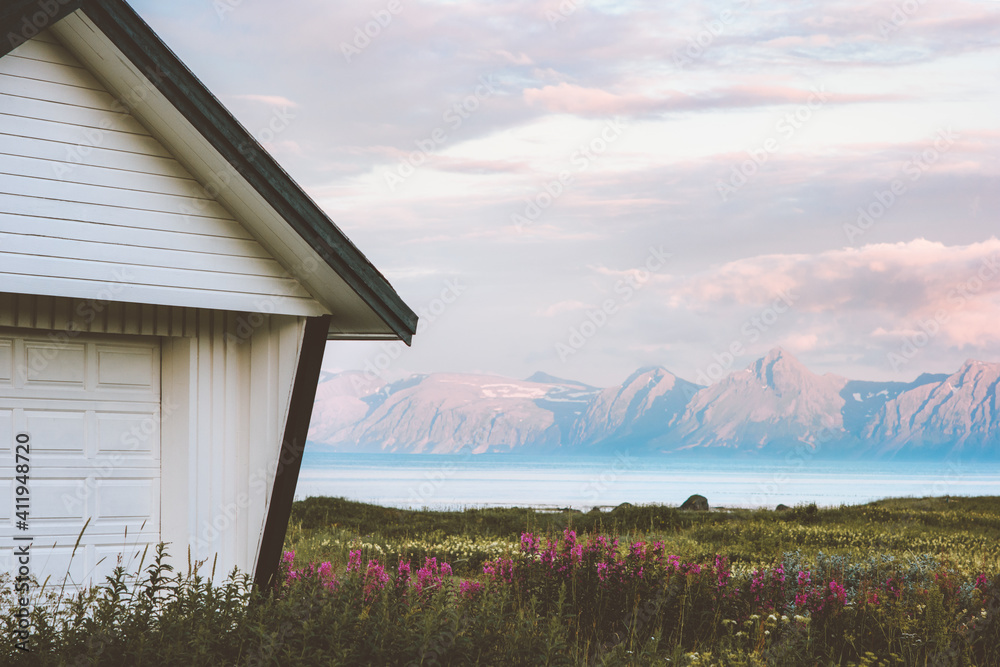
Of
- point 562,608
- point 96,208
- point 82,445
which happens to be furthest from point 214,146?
point 562,608

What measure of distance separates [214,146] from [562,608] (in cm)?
521

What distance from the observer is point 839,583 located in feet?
31.3

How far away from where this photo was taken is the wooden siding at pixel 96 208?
635 centimetres

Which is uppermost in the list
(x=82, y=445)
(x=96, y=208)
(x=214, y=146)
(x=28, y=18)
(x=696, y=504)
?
(x=28, y=18)

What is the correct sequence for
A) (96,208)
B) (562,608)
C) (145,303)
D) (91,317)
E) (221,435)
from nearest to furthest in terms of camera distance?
(96,208) → (145,303) → (91,317) → (221,435) → (562,608)

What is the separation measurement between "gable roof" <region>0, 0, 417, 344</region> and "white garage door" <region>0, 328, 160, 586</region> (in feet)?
5.67

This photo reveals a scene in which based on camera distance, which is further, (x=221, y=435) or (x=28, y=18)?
(x=221, y=435)

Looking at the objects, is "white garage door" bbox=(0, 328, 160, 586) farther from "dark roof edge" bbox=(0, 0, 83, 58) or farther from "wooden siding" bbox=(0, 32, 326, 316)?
"dark roof edge" bbox=(0, 0, 83, 58)

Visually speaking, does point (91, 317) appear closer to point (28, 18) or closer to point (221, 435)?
point (221, 435)

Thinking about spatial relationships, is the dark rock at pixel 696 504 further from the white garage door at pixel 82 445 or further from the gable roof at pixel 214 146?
the white garage door at pixel 82 445

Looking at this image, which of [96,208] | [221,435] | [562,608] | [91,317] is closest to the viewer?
[96,208]

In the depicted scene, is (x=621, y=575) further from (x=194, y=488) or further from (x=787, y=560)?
(x=194, y=488)

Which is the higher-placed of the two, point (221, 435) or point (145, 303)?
point (145, 303)

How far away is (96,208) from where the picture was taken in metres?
6.59
